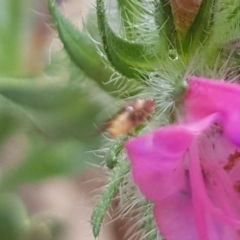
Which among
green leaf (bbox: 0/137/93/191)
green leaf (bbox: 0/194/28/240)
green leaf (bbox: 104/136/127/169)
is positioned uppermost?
green leaf (bbox: 104/136/127/169)

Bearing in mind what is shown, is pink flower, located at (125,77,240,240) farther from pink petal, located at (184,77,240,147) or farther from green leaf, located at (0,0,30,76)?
green leaf, located at (0,0,30,76)

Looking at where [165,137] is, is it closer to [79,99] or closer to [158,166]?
[158,166]

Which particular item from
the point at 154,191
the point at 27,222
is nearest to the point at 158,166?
the point at 154,191

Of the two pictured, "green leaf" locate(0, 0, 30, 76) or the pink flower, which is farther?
"green leaf" locate(0, 0, 30, 76)

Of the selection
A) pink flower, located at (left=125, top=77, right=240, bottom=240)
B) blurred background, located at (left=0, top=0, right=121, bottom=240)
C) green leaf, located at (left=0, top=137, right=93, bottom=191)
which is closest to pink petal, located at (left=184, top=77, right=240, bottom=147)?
pink flower, located at (left=125, top=77, right=240, bottom=240)

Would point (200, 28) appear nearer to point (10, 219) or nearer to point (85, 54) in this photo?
point (85, 54)
